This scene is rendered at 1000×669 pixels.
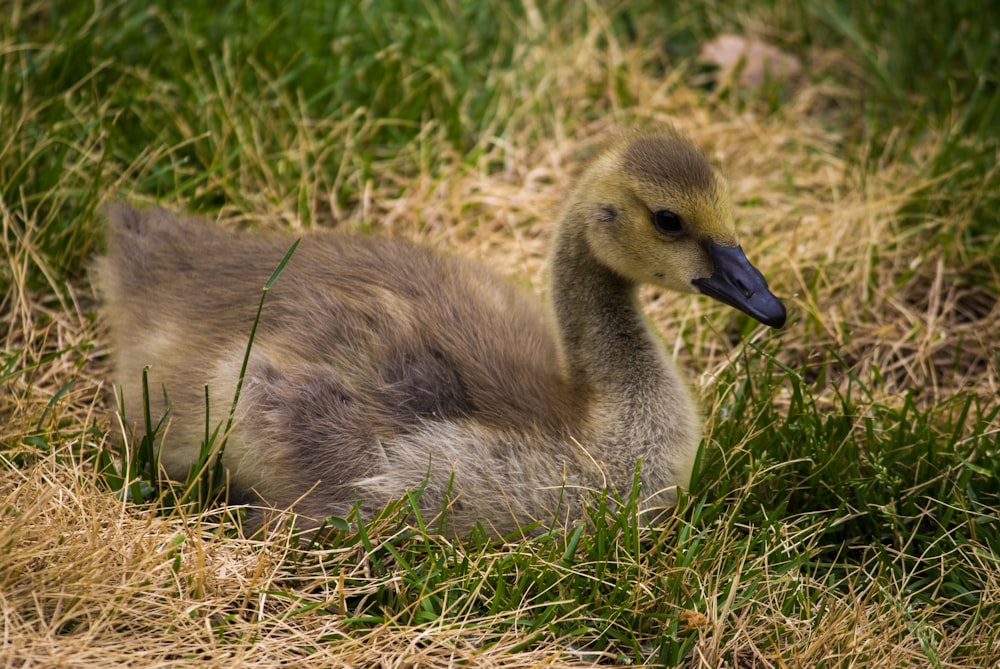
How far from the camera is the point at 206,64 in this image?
13.7 ft

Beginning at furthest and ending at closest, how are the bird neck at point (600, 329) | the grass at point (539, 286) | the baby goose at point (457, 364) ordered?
the bird neck at point (600, 329) < the baby goose at point (457, 364) < the grass at point (539, 286)

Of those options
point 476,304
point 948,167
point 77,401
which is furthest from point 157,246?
point 948,167

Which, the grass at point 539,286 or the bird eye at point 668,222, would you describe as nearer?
the grass at point 539,286

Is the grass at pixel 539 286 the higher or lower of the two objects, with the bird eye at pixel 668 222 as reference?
lower

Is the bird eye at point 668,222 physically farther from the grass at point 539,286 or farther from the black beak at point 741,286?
the grass at point 539,286

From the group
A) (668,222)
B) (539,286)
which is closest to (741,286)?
(668,222)

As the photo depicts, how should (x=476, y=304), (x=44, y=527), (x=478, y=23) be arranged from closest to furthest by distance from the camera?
(x=44, y=527) < (x=476, y=304) < (x=478, y=23)

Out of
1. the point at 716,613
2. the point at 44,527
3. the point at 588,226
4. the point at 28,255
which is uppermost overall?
the point at 588,226

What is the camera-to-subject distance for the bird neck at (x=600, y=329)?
114 inches

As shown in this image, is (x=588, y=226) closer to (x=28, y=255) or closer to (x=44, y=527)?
(x=44, y=527)

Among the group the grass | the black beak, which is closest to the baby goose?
the black beak

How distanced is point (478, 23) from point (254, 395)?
8.40 feet

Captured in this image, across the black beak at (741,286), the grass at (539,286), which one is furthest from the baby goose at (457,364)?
the grass at (539,286)

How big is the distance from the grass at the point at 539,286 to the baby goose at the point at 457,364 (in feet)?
0.41
